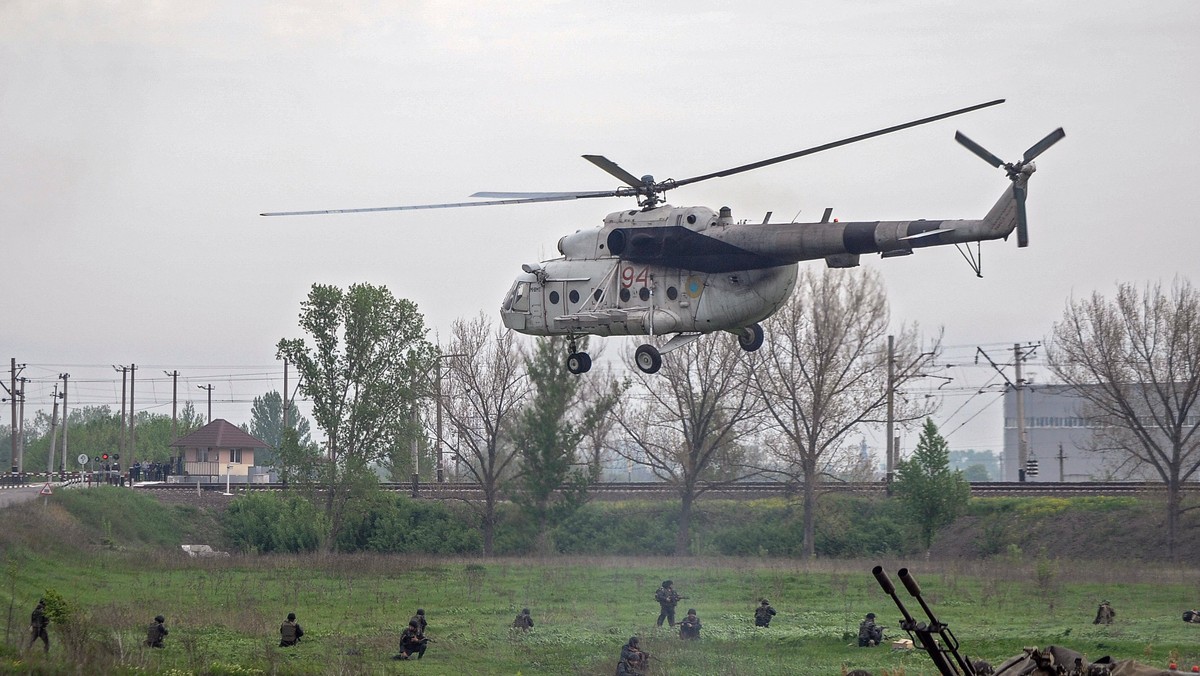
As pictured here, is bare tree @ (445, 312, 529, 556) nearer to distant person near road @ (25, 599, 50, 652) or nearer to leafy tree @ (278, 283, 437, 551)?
leafy tree @ (278, 283, 437, 551)

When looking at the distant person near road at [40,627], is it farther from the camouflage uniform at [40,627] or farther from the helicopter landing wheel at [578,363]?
the helicopter landing wheel at [578,363]

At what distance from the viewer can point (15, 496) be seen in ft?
180

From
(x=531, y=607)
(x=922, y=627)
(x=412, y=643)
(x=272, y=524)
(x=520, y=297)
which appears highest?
(x=520, y=297)

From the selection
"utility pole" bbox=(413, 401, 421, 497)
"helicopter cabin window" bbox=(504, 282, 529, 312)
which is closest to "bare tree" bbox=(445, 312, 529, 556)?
"utility pole" bbox=(413, 401, 421, 497)

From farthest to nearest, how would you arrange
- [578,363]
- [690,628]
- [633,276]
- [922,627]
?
[578,363]
[633,276]
[690,628]
[922,627]

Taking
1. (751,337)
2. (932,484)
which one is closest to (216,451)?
(932,484)

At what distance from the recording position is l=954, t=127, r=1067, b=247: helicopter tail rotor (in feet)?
73.1

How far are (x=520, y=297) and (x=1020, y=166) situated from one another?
11780mm

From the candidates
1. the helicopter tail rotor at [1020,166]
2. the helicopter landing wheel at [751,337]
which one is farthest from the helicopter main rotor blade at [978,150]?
the helicopter landing wheel at [751,337]

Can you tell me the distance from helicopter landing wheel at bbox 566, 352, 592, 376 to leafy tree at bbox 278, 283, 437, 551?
96.2 ft

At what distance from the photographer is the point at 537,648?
1029 inches

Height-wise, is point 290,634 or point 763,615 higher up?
point 763,615

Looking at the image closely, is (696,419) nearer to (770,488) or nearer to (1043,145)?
(770,488)

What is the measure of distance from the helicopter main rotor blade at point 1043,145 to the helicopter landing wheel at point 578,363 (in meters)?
10.3
